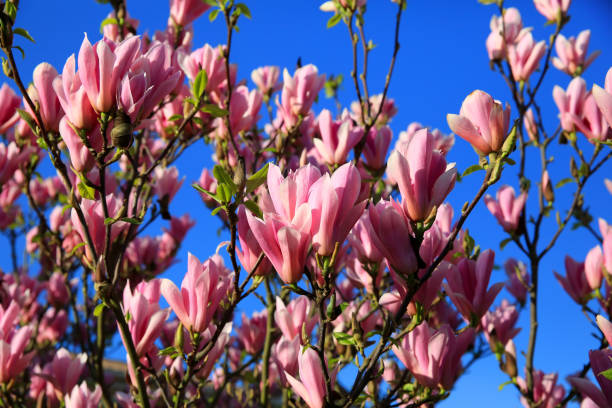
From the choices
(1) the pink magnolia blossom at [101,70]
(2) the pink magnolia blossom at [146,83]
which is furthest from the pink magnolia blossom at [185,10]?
(1) the pink magnolia blossom at [101,70]

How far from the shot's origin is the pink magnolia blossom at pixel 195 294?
1546 mm

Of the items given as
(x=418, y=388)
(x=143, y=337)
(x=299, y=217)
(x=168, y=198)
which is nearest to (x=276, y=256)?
(x=299, y=217)

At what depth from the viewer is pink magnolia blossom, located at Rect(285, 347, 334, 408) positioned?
51.8 inches

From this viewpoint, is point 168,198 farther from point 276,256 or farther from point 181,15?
point 276,256

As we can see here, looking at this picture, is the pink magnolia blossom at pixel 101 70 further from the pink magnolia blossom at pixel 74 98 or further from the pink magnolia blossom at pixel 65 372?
the pink magnolia blossom at pixel 65 372

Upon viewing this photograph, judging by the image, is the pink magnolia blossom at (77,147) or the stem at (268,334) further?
the stem at (268,334)

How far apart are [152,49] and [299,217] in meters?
0.82

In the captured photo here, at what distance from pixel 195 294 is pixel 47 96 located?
32.9 inches

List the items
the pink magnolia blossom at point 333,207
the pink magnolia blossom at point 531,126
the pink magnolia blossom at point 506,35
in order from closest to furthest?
the pink magnolia blossom at point 333,207 < the pink magnolia blossom at point 531,126 < the pink magnolia blossom at point 506,35

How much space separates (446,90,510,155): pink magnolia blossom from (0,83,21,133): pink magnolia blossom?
1913 mm

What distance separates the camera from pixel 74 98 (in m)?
1.50

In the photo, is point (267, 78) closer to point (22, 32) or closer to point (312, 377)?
point (22, 32)

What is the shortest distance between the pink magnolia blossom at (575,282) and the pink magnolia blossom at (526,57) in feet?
4.08

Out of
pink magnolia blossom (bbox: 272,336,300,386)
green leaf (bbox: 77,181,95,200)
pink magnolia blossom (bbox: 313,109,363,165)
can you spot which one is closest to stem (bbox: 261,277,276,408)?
pink magnolia blossom (bbox: 313,109,363,165)
